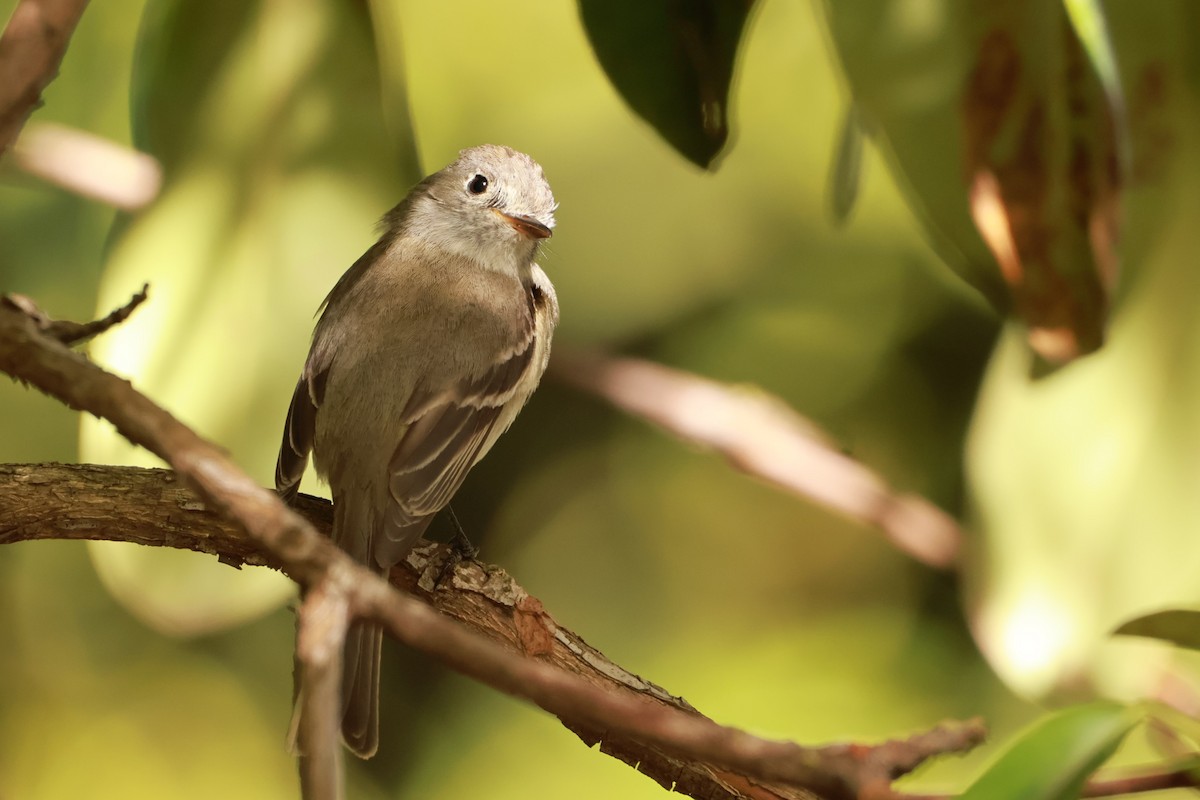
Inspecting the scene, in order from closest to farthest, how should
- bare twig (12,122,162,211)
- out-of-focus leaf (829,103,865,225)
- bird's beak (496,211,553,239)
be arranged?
bird's beak (496,211,553,239), bare twig (12,122,162,211), out-of-focus leaf (829,103,865,225)

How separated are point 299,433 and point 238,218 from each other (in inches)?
20.3

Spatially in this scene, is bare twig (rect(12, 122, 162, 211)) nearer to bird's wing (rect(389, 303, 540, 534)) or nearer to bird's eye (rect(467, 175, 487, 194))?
bird's eye (rect(467, 175, 487, 194))

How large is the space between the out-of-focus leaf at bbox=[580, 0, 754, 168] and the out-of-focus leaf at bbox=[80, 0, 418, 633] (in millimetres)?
401

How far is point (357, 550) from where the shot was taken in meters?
1.29

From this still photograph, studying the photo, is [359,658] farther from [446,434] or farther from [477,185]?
[477,185]

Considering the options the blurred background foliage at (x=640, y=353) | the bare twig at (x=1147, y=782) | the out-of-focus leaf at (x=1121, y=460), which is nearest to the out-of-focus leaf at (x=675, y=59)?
the blurred background foliage at (x=640, y=353)

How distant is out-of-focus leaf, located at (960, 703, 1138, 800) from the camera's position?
1.08m

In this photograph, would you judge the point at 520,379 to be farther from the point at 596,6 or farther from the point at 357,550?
the point at 596,6

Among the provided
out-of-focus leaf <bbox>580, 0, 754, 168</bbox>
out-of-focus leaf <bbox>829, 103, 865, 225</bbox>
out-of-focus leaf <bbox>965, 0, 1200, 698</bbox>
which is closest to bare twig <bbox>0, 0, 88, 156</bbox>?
out-of-focus leaf <bbox>580, 0, 754, 168</bbox>

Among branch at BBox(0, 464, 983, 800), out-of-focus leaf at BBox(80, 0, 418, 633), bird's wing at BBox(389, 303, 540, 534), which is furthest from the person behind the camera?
out-of-focus leaf at BBox(80, 0, 418, 633)

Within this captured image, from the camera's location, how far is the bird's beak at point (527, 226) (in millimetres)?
1604

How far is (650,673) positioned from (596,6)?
1220 millimetres

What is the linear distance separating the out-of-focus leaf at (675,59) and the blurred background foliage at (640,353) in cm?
1

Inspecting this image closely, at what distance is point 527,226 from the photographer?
1.62 metres
